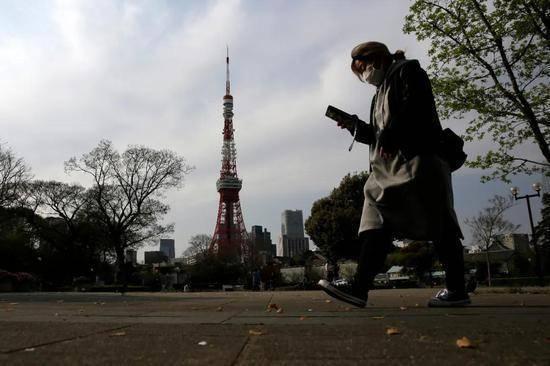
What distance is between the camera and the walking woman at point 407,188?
375 centimetres

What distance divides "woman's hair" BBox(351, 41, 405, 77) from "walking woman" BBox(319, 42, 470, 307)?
0.12 metres

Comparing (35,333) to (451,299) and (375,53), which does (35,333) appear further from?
(375,53)

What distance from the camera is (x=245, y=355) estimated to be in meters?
1.84

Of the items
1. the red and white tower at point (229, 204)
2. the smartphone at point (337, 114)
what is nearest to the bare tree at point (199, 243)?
the red and white tower at point (229, 204)

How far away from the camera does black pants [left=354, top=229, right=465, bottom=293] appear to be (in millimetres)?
3832

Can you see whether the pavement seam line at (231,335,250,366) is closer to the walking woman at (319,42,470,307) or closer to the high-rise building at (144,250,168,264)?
the walking woman at (319,42,470,307)

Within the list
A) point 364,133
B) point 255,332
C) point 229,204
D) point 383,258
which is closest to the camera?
point 255,332

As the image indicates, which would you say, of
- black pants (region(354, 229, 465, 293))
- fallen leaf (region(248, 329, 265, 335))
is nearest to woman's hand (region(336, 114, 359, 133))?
black pants (region(354, 229, 465, 293))

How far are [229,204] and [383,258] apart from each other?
6444 centimetres

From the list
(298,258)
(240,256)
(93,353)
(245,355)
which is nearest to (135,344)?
(93,353)

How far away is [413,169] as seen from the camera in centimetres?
376

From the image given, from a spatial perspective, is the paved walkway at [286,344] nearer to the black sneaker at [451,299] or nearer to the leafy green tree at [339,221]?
the black sneaker at [451,299]

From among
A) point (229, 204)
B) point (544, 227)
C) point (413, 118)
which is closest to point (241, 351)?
point (413, 118)

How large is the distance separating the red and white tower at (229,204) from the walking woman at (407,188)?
51539 mm
